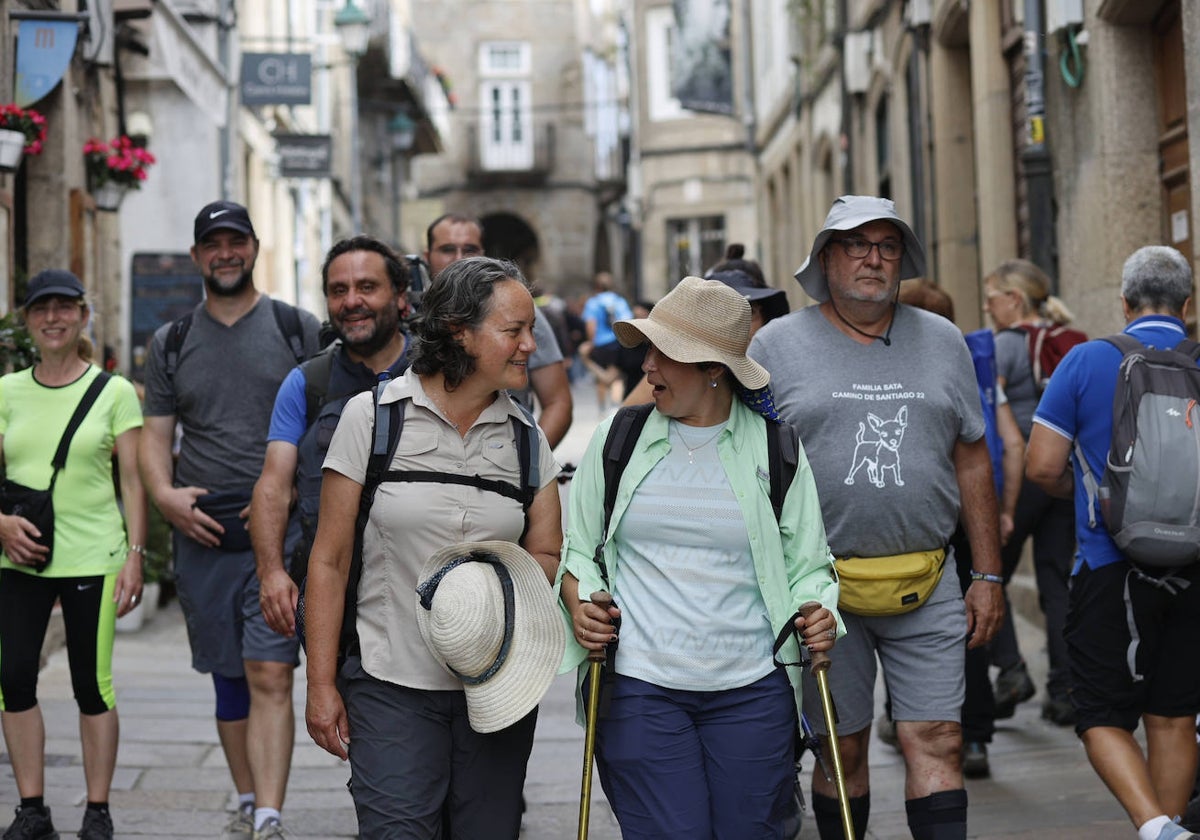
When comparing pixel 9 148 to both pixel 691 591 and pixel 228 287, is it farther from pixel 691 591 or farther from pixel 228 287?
pixel 691 591

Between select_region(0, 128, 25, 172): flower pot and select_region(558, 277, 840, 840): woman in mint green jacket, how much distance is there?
5.93 metres

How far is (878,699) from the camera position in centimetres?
909

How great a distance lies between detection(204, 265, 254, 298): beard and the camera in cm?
625

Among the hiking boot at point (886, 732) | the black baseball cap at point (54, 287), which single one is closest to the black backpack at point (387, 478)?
the black baseball cap at point (54, 287)

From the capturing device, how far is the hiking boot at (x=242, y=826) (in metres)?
6.26

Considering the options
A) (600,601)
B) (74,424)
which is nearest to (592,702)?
(600,601)

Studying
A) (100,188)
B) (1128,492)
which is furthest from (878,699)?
(100,188)

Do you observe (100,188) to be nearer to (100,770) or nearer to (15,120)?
(15,120)

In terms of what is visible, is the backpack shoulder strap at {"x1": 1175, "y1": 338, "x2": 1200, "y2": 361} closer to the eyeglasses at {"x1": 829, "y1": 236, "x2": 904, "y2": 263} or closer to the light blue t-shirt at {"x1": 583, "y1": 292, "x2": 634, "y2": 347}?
the eyeglasses at {"x1": 829, "y1": 236, "x2": 904, "y2": 263}

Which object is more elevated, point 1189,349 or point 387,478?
point 1189,349

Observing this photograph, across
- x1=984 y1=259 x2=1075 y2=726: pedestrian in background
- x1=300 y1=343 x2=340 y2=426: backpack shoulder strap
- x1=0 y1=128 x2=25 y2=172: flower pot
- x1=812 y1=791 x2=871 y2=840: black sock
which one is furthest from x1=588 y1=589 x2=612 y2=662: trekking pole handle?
x1=0 y1=128 x2=25 y2=172: flower pot

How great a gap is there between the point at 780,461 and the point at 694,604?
41 centimetres

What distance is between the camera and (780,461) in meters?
4.38

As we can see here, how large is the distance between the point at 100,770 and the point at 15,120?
463 cm
